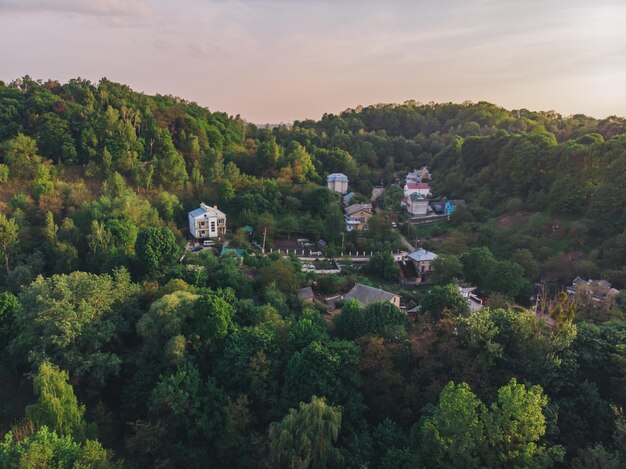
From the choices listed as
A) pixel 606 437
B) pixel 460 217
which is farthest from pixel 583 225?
pixel 606 437

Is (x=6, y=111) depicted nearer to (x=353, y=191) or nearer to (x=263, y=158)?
(x=263, y=158)

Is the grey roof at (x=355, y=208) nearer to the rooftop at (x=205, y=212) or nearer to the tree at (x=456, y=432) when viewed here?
the rooftop at (x=205, y=212)

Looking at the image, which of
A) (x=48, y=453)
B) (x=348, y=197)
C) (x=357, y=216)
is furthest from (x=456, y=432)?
(x=348, y=197)

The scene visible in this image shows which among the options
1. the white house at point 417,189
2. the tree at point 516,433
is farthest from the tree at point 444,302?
the white house at point 417,189

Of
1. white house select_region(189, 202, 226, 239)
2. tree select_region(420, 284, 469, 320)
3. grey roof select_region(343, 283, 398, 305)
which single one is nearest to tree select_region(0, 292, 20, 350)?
white house select_region(189, 202, 226, 239)

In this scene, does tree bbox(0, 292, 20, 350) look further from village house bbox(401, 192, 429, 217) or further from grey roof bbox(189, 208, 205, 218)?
village house bbox(401, 192, 429, 217)

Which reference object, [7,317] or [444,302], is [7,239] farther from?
[444,302]
